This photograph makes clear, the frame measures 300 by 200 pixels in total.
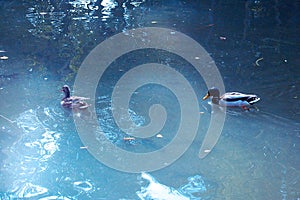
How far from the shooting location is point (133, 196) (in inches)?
190

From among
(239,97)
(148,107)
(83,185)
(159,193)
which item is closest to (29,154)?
(83,185)

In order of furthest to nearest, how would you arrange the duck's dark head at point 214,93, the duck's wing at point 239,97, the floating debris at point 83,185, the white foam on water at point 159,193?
the duck's dark head at point 214,93 < the duck's wing at point 239,97 < the floating debris at point 83,185 < the white foam on water at point 159,193

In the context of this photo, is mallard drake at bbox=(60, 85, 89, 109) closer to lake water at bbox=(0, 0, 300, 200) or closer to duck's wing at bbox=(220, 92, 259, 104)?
lake water at bbox=(0, 0, 300, 200)

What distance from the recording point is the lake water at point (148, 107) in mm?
5043

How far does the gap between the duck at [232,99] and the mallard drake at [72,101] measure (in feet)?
5.80

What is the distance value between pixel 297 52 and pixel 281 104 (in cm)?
228

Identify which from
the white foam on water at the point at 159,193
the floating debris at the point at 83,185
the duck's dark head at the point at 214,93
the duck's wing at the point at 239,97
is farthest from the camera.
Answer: the duck's dark head at the point at 214,93

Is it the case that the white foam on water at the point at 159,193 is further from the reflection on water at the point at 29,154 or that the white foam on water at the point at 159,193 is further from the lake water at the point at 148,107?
the reflection on water at the point at 29,154

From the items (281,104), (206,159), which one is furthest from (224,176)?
(281,104)

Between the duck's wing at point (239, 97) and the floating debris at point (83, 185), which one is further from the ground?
the duck's wing at point (239, 97)

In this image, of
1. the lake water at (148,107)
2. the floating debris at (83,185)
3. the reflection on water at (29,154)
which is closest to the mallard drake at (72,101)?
the lake water at (148,107)

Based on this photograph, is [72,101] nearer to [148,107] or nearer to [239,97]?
[148,107]

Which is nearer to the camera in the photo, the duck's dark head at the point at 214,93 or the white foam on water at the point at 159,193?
the white foam on water at the point at 159,193

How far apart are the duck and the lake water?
12cm
